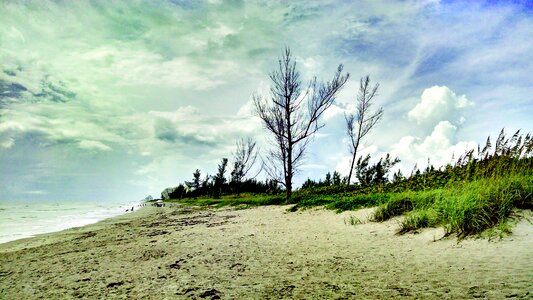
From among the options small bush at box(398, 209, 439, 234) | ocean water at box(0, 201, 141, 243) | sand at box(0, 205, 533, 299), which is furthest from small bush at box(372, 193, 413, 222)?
ocean water at box(0, 201, 141, 243)

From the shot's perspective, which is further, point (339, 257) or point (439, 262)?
point (339, 257)

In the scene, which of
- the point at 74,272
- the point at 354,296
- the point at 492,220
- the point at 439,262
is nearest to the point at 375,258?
the point at 439,262

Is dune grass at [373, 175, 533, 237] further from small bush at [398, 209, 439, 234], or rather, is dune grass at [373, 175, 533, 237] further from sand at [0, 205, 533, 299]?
sand at [0, 205, 533, 299]

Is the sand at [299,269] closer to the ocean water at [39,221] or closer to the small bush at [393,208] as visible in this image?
the small bush at [393,208]

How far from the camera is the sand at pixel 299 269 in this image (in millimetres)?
2924

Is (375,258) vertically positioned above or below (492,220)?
below

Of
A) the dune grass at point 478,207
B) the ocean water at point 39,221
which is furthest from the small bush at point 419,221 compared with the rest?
the ocean water at point 39,221

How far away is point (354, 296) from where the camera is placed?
9.20 feet

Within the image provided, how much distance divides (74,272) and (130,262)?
80 cm

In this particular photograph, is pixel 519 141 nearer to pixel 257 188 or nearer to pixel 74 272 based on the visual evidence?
pixel 74 272

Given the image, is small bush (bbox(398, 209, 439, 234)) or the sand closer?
the sand

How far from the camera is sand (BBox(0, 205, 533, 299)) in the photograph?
2.92 meters

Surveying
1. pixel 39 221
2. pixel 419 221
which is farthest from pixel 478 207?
pixel 39 221

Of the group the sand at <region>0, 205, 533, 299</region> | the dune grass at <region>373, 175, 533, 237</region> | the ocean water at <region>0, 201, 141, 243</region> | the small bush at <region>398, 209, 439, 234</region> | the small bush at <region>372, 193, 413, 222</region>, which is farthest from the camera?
the ocean water at <region>0, 201, 141, 243</region>
